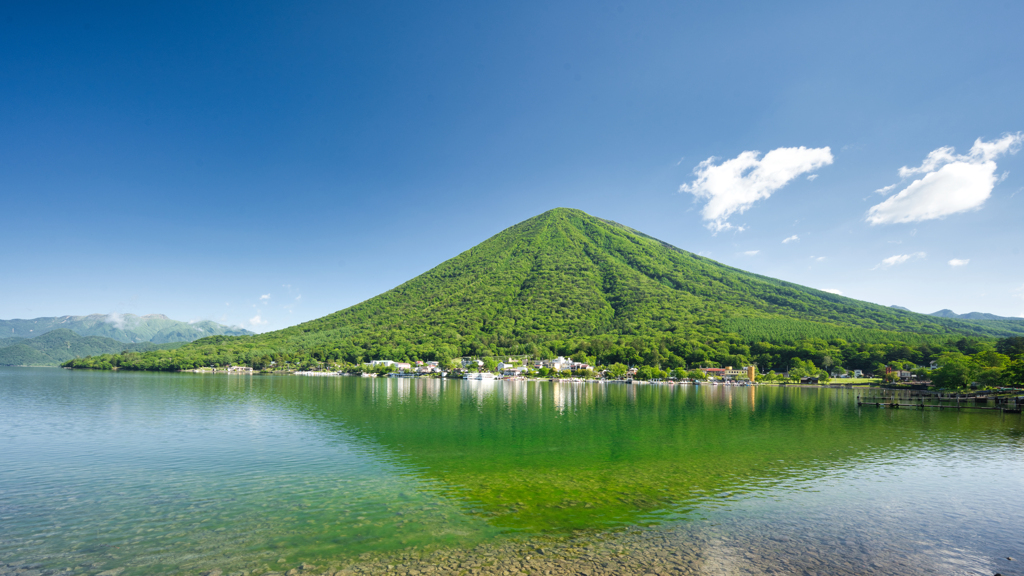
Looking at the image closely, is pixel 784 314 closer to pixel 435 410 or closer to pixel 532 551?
pixel 435 410

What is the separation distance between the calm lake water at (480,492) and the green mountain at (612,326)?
335 ft

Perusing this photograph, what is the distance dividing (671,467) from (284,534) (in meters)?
16.3

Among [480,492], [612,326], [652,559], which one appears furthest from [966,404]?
[612,326]

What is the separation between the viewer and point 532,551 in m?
11.0

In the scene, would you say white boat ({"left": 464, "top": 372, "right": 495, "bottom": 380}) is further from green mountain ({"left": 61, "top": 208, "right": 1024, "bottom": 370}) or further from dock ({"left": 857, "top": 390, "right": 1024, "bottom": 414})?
dock ({"left": 857, "top": 390, "right": 1024, "bottom": 414})

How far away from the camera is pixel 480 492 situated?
16.1 metres

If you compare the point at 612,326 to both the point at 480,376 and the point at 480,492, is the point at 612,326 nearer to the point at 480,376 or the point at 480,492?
the point at 480,376

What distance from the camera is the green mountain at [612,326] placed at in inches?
4968

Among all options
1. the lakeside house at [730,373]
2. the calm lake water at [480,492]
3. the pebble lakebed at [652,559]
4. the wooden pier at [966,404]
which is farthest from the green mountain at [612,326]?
the pebble lakebed at [652,559]

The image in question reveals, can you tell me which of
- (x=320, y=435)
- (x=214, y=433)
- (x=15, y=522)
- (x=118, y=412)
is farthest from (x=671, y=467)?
(x=118, y=412)

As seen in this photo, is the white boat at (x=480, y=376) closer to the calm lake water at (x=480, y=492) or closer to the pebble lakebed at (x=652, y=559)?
the calm lake water at (x=480, y=492)

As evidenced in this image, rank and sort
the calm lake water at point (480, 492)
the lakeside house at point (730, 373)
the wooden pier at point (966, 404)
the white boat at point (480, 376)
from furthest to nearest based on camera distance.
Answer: the white boat at point (480, 376)
the lakeside house at point (730, 373)
the wooden pier at point (966, 404)
the calm lake water at point (480, 492)

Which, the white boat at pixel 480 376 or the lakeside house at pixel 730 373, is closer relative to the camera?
the lakeside house at pixel 730 373

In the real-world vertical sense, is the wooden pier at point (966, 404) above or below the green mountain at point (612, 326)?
below
